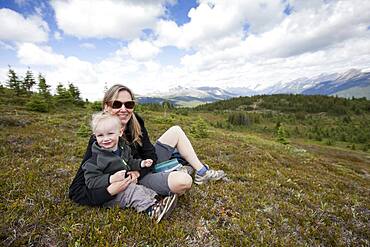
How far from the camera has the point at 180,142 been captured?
661 cm

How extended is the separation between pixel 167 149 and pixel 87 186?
2.52m

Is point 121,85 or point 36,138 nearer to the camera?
point 121,85

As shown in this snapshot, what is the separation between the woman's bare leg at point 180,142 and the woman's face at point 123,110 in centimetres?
133

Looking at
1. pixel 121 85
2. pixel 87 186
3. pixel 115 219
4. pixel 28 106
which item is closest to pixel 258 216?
pixel 115 219

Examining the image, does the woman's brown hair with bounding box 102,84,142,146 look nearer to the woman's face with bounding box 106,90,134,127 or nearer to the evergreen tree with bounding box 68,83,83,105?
the woman's face with bounding box 106,90,134,127

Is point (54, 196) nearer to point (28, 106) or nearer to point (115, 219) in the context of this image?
point (115, 219)

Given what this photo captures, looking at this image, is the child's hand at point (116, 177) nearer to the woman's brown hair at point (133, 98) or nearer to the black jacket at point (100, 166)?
the black jacket at point (100, 166)

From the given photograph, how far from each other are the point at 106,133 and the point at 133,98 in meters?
1.56

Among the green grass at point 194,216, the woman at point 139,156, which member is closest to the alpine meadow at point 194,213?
the green grass at point 194,216

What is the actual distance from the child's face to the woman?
0.34 m

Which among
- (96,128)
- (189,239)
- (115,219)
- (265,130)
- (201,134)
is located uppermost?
(96,128)

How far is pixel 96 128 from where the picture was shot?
14.7 feet

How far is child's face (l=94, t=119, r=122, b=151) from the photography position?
4.44 m

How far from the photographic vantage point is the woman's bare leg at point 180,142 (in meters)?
6.53
